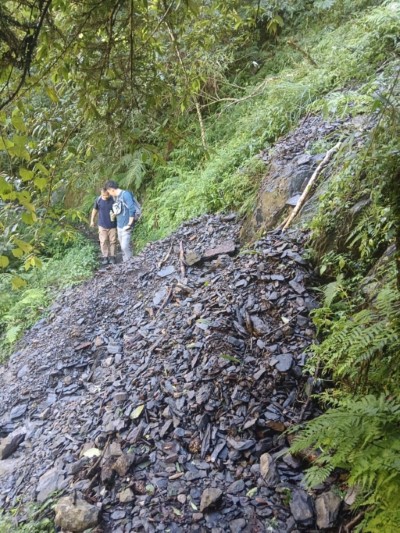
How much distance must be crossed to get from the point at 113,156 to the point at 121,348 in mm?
2714

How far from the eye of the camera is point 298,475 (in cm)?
281

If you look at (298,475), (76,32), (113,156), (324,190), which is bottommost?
(298,475)

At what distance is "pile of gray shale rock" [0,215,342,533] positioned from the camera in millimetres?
2805

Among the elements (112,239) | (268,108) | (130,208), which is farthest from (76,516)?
(268,108)

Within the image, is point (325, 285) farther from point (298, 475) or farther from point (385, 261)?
point (298, 475)

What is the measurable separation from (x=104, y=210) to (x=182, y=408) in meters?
5.66

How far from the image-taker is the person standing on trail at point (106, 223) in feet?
27.1

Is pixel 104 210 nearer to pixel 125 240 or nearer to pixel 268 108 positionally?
pixel 125 240

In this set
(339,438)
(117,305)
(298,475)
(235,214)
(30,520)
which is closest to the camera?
(339,438)

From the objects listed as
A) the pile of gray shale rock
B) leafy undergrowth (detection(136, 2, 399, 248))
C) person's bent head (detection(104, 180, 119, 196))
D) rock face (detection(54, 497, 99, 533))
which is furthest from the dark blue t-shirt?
rock face (detection(54, 497, 99, 533))

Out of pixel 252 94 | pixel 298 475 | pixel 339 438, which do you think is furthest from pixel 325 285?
pixel 252 94

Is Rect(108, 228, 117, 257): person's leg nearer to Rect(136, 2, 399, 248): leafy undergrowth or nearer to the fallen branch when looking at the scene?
Rect(136, 2, 399, 248): leafy undergrowth

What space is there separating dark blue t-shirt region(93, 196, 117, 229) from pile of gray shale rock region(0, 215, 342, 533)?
9.94ft

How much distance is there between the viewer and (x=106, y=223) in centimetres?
850
